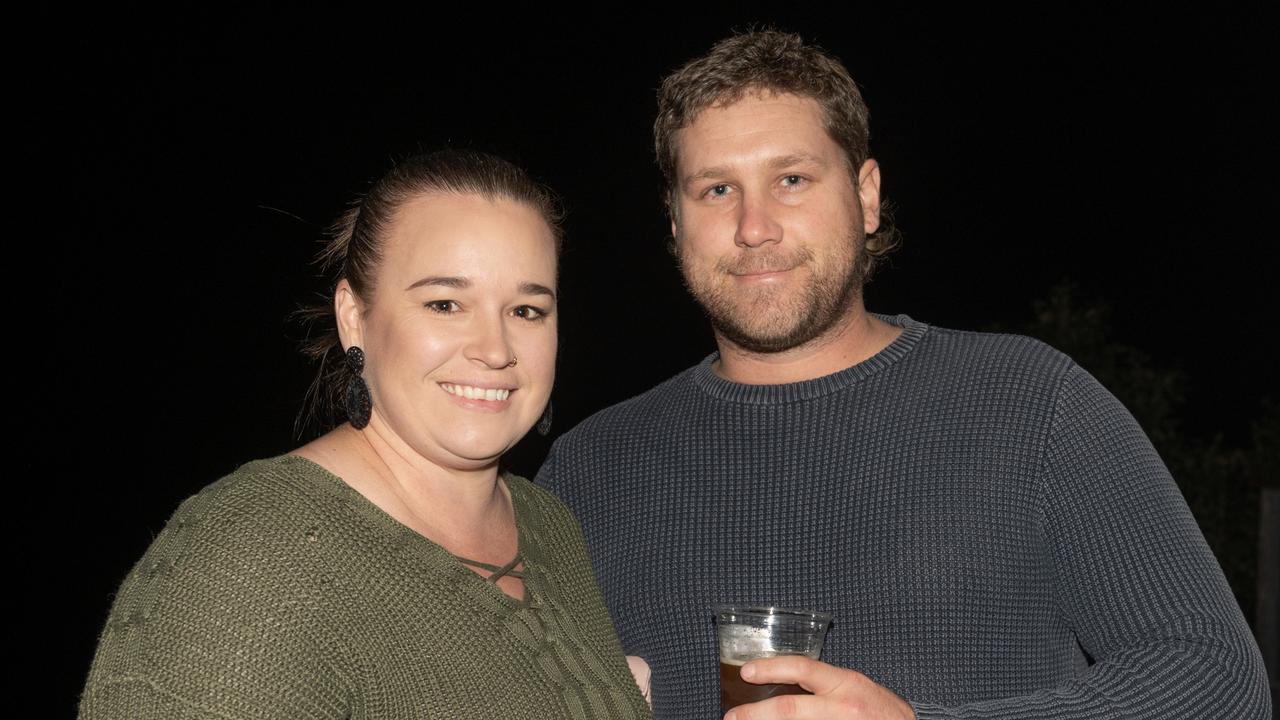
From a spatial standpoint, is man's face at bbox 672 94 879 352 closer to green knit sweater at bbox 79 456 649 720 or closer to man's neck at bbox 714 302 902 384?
man's neck at bbox 714 302 902 384

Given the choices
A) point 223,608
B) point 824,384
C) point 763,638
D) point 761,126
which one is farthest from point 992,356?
→ point 223,608

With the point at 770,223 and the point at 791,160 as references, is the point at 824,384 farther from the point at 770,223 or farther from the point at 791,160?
the point at 791,160

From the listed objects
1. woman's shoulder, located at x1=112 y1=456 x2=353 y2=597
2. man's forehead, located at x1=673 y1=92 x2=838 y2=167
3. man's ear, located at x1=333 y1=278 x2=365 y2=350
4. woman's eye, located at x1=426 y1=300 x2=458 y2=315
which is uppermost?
→ man's forehead, located at x1=673 y1=92 x2=838 y2=167

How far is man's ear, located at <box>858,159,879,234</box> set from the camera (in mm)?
2588

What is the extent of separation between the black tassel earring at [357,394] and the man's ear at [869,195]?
3.99 feet

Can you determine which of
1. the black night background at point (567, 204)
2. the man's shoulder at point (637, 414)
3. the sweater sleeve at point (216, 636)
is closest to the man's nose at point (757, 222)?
the man's shoulder at point (637, 414)

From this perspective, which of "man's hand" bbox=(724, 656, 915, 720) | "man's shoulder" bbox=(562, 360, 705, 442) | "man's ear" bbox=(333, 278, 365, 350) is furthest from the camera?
"man's shoulder" bbox=(562, 360, 705, 442)

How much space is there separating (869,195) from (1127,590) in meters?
1.05

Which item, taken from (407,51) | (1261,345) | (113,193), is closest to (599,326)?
(407,51)

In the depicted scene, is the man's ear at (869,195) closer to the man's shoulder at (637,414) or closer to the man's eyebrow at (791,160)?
the man's eyebrow at (791,160)

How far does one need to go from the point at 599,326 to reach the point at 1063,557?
6078 millimetres

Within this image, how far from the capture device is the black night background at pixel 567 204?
6.22 m

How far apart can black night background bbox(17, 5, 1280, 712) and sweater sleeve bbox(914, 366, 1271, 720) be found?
8.31 ft

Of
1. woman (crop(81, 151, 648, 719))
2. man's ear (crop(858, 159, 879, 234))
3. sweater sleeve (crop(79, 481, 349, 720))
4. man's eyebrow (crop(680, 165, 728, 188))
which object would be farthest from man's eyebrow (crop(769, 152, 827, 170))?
sweater sleeve (crop(79, 481, 349, 720))
